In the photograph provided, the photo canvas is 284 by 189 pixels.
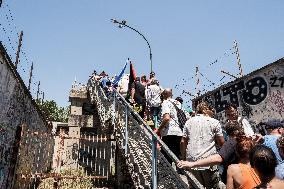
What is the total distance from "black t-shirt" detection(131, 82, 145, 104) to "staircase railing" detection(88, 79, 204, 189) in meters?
0.70

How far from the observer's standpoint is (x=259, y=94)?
35.3ft

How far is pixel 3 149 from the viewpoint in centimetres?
887

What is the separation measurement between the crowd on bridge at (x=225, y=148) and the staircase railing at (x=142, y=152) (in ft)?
A: 1.26

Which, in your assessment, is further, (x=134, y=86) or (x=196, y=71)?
(x=196, y=71)

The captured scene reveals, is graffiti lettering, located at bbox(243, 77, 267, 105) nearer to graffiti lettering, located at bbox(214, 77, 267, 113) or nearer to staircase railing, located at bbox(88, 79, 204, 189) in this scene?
graffiti lettering, located at bbox(214, 77, 267, 113)

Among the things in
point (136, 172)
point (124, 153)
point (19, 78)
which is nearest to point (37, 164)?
point (19, 78)

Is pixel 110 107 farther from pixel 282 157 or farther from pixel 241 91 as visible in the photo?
pixel 282 157

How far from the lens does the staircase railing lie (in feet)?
14.4

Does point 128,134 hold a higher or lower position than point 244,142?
higher

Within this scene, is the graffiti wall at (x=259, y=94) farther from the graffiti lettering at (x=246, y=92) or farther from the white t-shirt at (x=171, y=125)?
the white t-shirt at (x=171, y=125)

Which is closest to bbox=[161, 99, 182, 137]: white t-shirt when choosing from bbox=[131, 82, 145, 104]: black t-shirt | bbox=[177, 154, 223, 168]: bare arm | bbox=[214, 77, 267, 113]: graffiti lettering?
bbox=[177, 154, 223, 168]: bare arm

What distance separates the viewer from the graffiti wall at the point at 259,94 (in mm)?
9898

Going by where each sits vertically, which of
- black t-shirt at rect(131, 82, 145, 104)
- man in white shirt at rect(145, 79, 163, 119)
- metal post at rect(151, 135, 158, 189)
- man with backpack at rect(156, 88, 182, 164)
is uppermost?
black t-shirt at rect(131, 82, 145, 104)

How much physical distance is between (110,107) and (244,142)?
7.21 m
